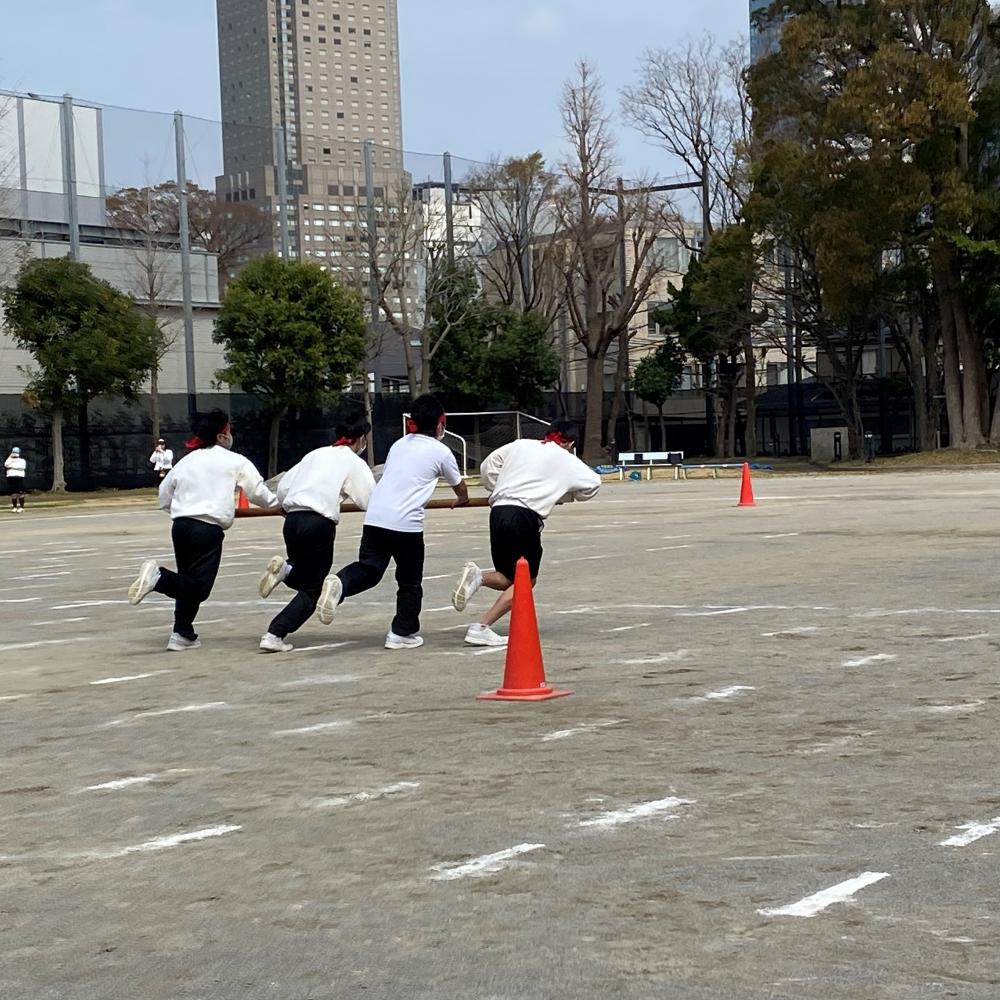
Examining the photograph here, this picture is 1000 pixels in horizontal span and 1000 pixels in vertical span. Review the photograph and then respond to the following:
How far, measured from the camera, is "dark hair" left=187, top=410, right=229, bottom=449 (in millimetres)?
12484

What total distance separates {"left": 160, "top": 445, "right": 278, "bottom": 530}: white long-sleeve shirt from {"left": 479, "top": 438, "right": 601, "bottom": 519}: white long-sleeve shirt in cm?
168

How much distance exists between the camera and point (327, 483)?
1203 centimetres

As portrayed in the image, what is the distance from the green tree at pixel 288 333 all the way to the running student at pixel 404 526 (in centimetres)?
4332

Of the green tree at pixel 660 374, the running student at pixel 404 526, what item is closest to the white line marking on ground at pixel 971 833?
the running student at pixel 404 526

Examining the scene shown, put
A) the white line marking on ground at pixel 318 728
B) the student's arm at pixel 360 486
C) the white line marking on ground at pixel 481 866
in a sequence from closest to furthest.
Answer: the white line marking on ground at pixel 481 866 → the white line marking on ground at pixel 318 728 → the student's arm at pixel 360 486

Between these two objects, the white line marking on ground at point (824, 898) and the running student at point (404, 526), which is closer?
the white line marking on ground at point (824, 898)

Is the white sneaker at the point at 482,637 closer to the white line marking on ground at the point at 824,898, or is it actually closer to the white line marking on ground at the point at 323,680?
the white line marking on ground at the point at 323,680

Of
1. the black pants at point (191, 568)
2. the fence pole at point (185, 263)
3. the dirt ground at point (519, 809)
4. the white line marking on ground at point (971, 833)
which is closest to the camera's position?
the dirt ground at point (519, 809)

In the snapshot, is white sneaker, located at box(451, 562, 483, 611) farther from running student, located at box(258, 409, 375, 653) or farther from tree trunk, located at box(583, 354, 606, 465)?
tree trunk, located at box(583, 354, 606, 465)

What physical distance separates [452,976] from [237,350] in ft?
172

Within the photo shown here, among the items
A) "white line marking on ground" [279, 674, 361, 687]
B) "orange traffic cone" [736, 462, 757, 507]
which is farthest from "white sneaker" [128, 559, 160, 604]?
"orange traffic cone" [736, 462, 757, 507]

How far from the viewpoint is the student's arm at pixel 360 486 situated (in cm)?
1210

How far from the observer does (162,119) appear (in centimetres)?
6209

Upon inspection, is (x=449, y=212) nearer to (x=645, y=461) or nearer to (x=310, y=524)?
(x=645, y=461)
